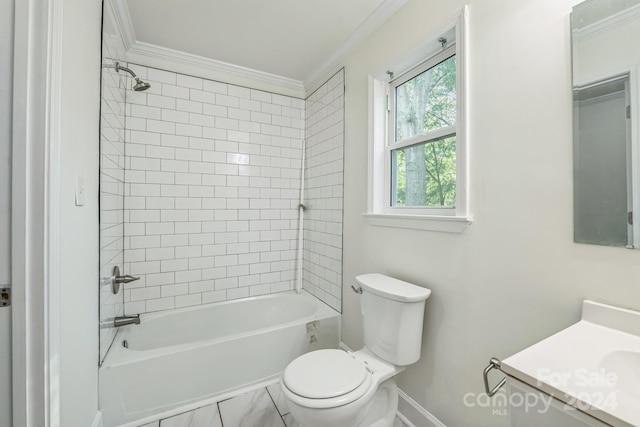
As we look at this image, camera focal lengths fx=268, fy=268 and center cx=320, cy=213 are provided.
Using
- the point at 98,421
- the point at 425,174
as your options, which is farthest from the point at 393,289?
the point at 98,421

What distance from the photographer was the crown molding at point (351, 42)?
63.6 inches

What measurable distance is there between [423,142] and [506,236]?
722mm

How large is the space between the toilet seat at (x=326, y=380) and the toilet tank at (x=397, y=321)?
0.16 metres

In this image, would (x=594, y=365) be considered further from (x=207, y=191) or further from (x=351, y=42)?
(x=207, y=191)

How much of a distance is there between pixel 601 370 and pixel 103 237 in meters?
2.09

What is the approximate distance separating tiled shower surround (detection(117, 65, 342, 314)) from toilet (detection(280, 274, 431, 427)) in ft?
2.52

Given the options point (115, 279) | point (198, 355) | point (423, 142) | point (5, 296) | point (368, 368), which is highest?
point (423, 142)

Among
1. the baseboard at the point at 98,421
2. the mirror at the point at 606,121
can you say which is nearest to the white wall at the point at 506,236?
the mirror at the point at 606,121

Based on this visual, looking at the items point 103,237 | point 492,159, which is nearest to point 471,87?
point 492,159

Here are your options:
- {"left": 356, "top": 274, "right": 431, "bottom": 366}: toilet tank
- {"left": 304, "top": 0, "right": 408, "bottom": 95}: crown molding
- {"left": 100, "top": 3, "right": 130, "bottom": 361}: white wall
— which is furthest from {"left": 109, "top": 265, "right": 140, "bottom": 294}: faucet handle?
{"left": 304, "top": 0, "right": 408, "bottom": 95}: crown molding

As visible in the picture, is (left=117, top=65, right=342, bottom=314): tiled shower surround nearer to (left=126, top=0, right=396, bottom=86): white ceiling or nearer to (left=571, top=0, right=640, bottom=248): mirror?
(left=126, top=0, right=396, bottom=86): white ceiling

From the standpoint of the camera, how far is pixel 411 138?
1.63 meters

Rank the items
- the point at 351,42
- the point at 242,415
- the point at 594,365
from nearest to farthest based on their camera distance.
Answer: the point at 594,365
the point at 242,415
the point at 351,42

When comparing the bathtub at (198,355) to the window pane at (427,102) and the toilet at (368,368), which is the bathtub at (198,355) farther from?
the window pane at (427,102)
